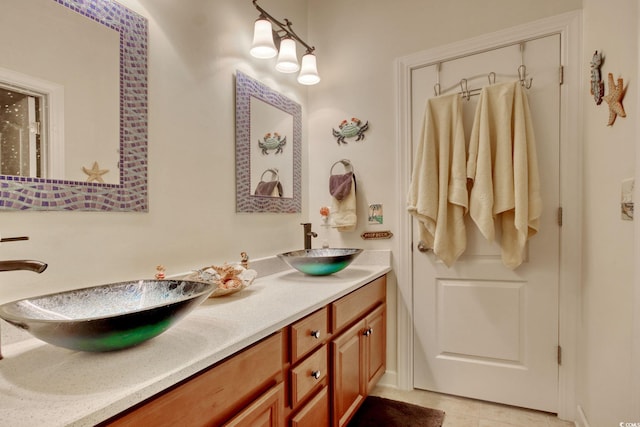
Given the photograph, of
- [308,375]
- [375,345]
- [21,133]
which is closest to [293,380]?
[308,375]

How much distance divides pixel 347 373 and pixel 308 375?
41 centimetres

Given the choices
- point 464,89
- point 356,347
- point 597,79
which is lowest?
point 356,347

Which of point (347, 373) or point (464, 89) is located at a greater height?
point (464, 89)

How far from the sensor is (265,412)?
3.32 ft

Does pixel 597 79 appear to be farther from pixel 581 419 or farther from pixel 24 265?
pixel 24 265

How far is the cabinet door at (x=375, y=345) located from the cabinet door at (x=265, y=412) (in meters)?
0.81

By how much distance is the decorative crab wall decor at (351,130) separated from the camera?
7.50 feet

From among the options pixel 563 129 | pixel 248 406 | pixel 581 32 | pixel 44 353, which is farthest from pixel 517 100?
pixel 44 353

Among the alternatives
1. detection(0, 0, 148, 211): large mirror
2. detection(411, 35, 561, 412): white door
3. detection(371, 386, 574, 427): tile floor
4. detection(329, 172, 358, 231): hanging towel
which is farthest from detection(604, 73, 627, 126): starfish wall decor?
detection(0, 0, 148, 211): large mirror

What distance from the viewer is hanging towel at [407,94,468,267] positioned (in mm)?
1890

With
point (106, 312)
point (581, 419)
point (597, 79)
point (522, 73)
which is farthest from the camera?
point (522, 73)

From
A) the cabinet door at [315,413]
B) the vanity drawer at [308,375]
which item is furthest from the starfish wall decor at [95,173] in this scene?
the cabinet door at [315,413]

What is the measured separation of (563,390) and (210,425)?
74.6 inches

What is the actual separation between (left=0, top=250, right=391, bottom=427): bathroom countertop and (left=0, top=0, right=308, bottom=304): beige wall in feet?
0.89
